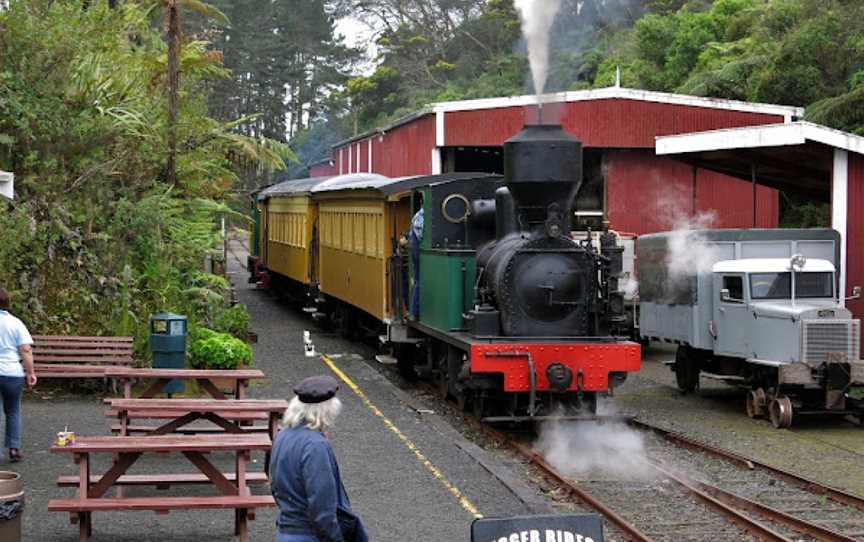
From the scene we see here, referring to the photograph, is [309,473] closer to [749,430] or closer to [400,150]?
[749,430]

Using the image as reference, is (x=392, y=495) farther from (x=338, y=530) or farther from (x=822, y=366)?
(x=822, y=366)

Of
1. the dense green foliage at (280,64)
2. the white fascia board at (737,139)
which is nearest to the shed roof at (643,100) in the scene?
the white fascia board at (737,139)

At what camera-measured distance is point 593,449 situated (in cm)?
1261

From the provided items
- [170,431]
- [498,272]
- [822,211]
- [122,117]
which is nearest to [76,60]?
[122,117]

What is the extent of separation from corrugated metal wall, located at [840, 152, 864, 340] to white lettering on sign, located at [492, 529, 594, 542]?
1371cm

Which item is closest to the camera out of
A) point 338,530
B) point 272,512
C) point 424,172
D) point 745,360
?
point 338,530

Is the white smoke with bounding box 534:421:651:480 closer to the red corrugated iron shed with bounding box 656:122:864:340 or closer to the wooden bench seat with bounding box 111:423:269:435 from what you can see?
the wooden bench seat with bounding box 111:423:269:435

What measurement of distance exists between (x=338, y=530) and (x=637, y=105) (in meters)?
21.8

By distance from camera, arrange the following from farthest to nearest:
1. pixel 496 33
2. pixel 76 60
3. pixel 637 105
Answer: pixel 496 33 → pixel 637 105 → pixel 76 60

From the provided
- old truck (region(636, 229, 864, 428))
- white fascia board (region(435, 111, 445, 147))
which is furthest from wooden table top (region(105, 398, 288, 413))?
white fascia board (region(435, 111, 445, 147))

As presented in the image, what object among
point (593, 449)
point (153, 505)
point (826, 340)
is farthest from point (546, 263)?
point (153, 505)

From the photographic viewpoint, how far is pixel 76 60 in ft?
54.7

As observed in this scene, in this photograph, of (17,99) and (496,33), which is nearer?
(17,99)

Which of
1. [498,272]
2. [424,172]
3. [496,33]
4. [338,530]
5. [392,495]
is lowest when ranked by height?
[392,495]
